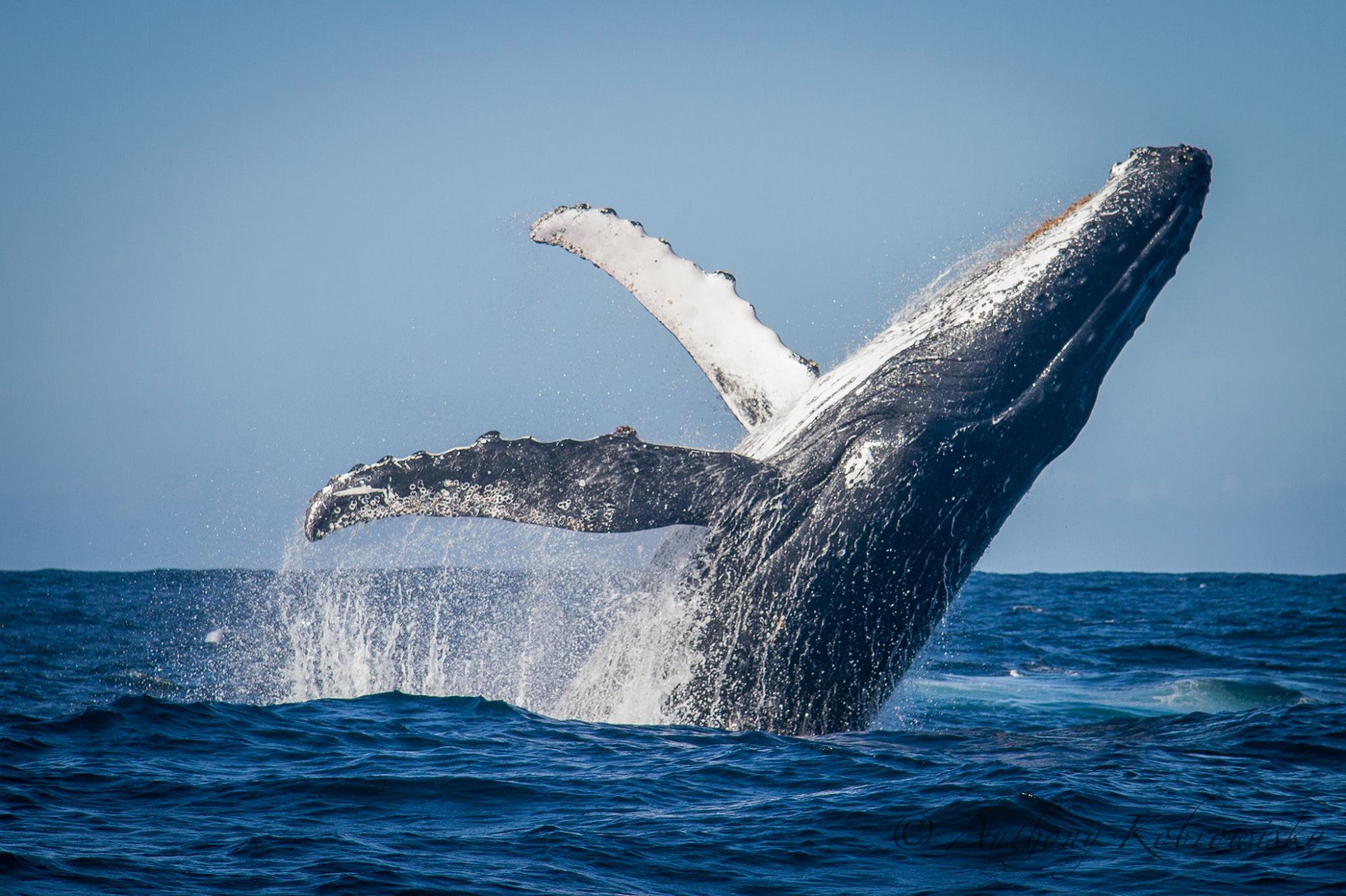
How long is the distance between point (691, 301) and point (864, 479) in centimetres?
260

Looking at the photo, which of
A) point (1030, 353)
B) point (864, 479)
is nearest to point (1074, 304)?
point (1030, 353)

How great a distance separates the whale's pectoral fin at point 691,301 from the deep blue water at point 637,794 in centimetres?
202

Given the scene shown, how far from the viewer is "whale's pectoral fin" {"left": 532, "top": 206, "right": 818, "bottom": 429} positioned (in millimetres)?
9680

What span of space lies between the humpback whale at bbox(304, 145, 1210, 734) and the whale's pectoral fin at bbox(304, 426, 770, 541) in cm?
1

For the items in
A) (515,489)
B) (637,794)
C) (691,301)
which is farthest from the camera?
(691,301)

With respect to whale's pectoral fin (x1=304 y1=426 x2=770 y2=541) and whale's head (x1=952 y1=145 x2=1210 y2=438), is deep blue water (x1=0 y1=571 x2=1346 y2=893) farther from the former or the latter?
whale's head (x1=952 y1=145 x2=1210 y2=438)

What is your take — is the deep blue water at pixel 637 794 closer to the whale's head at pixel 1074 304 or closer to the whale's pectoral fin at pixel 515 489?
the whale's pectoral fin at pixel 515 489

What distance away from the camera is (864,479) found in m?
7.95

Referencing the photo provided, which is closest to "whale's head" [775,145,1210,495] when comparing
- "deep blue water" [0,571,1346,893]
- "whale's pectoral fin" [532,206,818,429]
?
"whale's pectoral fin" [532,206,818,429]

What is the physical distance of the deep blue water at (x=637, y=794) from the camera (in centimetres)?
526

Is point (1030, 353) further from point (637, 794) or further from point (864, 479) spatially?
point (637, 794)

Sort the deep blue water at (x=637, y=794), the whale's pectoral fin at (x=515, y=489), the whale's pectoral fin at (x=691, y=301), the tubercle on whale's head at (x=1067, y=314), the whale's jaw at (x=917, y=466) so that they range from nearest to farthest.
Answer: the deep blue water at (x=637, y=794), the whale's pectoral fin at (x=515, y=489), the whale's jaw at (x=917, y=466), the tubercle on whale's head at (x=1067, y=314), the whale's pectoral fin at (x=691, y=301)

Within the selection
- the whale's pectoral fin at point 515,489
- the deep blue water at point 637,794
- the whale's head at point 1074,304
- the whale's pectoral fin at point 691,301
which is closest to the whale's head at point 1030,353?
the whale's head at point 1074,304

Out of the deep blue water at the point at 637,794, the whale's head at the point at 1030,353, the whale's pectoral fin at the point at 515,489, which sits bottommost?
the deep blue water at the point at 637,794
